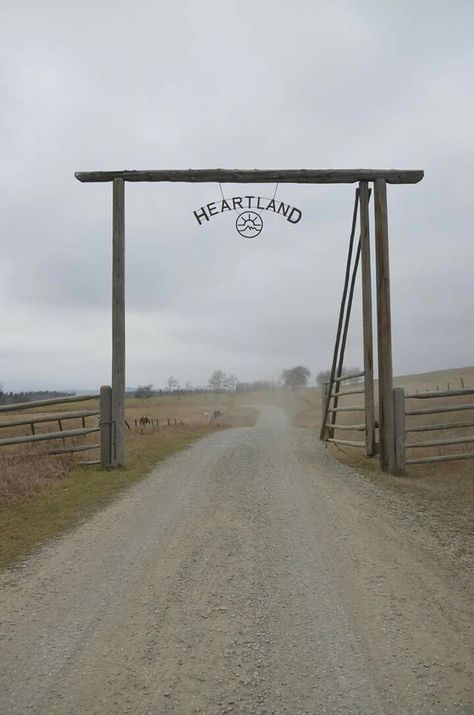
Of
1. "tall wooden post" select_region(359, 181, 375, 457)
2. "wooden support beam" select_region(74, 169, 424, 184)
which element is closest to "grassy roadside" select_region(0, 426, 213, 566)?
"tall wooden post" select_region(359, 181, 375, 457)

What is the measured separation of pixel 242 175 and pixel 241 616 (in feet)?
28.3

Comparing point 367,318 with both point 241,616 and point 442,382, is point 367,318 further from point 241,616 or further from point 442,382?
point 442,382

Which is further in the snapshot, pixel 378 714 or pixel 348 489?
pixel 348 489

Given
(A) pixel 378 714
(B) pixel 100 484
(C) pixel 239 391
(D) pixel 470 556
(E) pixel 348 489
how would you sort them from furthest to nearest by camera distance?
1. (C) pixel 239 391
2. (B) pixel 100 484
3. (E) pixel 348 489
4. (D) pixel 470 556
5. (A) pixel 378 714

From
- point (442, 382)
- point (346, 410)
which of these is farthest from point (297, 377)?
point (346, 410)

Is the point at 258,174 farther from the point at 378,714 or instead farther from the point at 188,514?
the point at 378,714

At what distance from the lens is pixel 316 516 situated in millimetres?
6242

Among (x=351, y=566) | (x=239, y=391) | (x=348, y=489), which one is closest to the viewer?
(x=351, y=566)

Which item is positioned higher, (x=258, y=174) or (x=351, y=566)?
(x=258, y=174)

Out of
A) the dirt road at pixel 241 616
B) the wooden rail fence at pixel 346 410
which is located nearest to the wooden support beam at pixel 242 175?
the wooden rail fence at pixel 346 410

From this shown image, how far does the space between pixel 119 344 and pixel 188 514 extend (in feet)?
15.3

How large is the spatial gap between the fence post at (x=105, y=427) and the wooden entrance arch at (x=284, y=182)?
7 cm

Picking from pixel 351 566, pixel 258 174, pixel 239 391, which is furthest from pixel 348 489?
pixel 239 391

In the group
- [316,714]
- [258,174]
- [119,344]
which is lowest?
[316,714]
